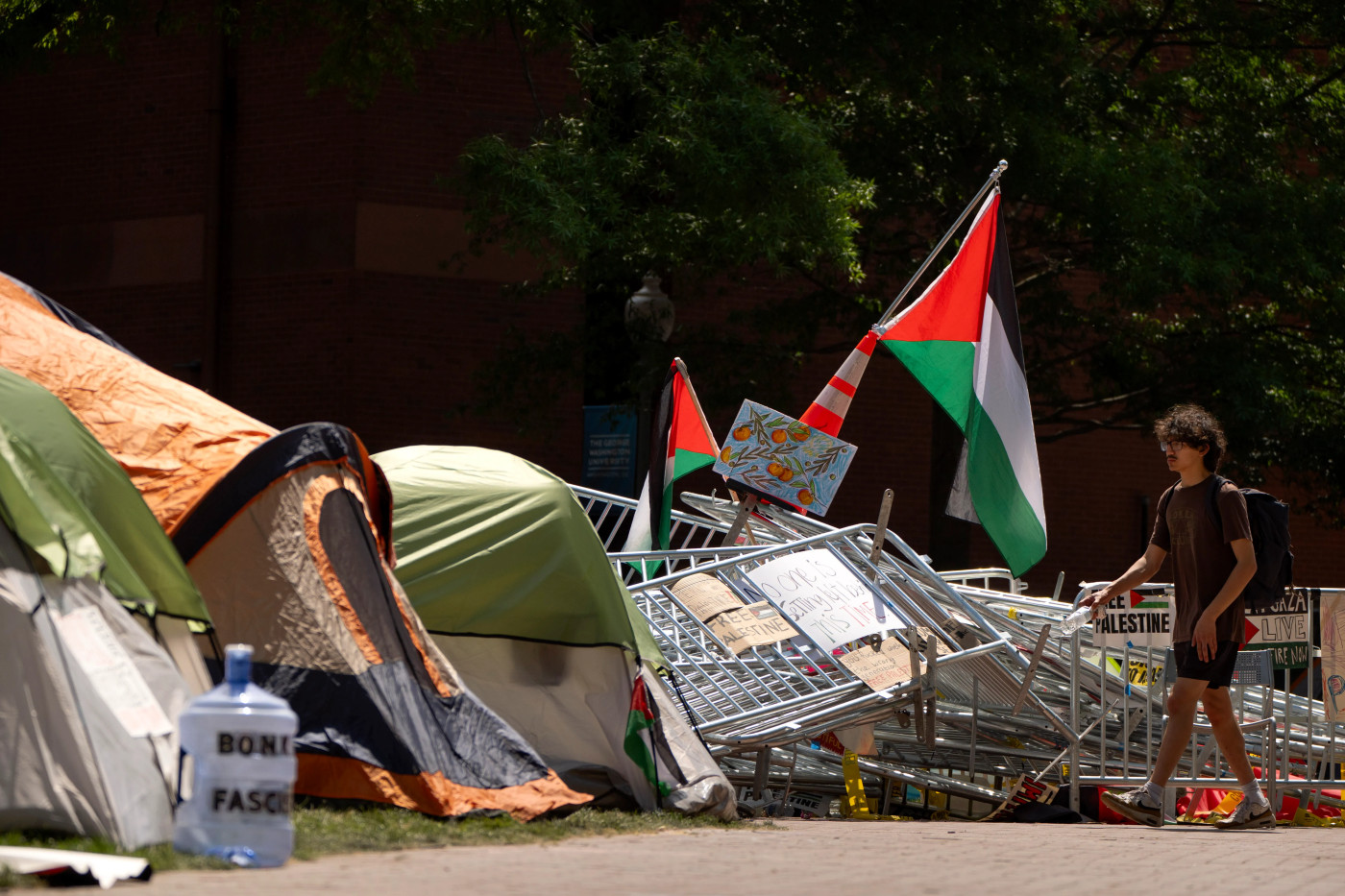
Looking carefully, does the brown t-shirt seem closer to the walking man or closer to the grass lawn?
the walking man

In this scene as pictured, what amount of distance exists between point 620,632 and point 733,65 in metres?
7.49

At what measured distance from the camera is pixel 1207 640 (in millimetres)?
7223

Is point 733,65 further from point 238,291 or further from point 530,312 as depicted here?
point 238,291

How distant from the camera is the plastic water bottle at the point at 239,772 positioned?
4629mm

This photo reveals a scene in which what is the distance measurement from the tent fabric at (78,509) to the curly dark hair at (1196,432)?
4.41m

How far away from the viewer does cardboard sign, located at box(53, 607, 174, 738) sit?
194 inches

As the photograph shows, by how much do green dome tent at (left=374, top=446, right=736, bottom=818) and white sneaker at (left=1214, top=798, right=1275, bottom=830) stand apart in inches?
93.5

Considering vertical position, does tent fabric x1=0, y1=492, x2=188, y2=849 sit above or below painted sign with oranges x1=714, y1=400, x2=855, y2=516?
below

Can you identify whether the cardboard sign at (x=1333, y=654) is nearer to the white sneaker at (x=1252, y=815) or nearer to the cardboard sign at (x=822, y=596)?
the white sneaker at (x=1252, y=815)

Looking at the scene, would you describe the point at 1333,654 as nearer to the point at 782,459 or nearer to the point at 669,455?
the point at 782,459

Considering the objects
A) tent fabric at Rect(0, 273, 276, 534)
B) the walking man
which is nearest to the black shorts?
the walking man

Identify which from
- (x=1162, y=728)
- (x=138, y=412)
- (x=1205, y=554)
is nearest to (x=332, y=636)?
(x=138, y=412)

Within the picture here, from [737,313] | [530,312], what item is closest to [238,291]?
[530,312]

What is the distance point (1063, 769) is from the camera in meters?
8.33
